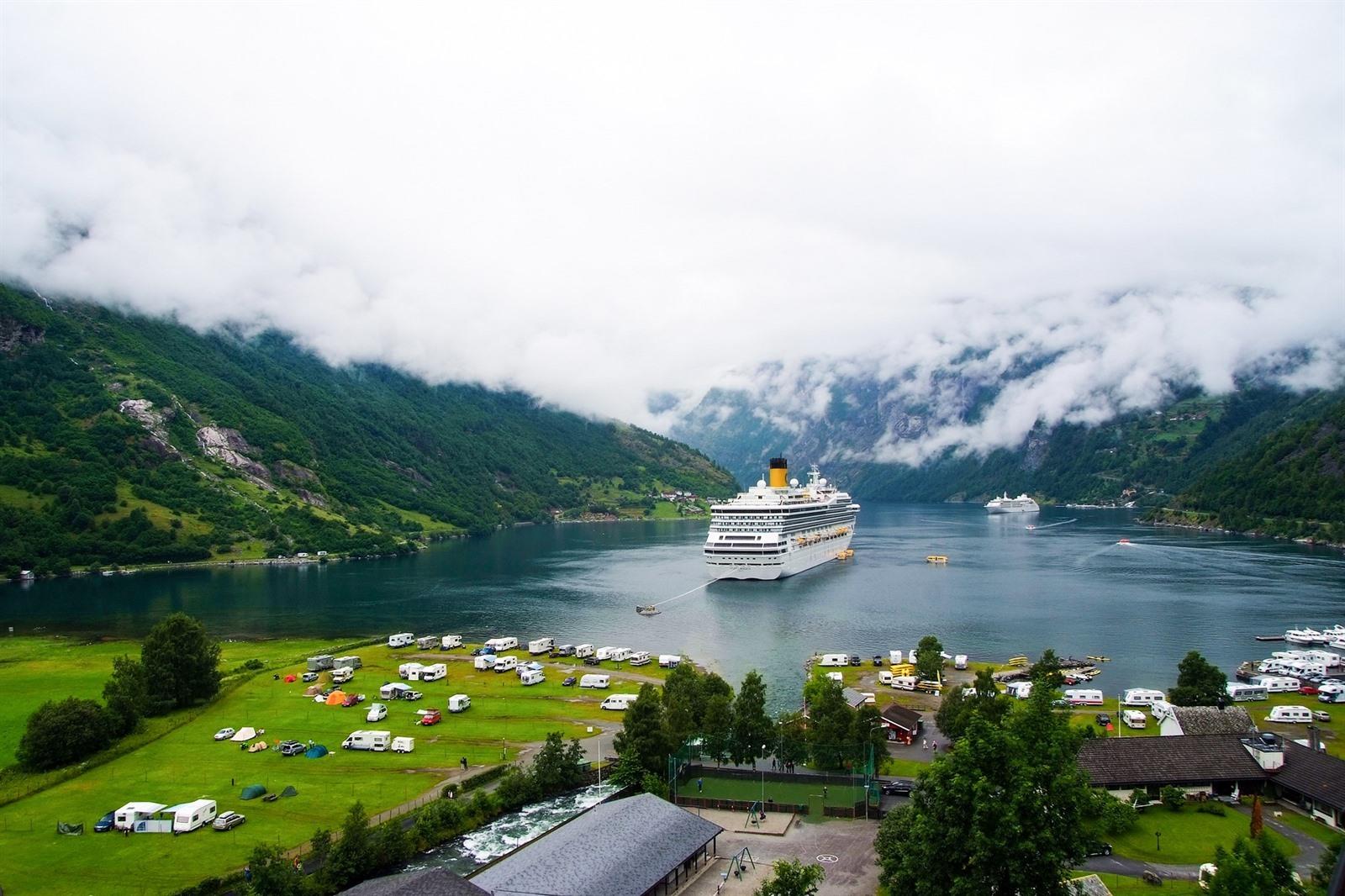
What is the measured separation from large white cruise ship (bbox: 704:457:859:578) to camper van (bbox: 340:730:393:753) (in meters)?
73.7

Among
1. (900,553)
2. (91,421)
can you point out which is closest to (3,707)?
(900,553)

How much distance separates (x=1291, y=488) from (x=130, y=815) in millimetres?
202473

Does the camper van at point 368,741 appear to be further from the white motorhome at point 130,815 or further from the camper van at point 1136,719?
the camper van at point 1136,719

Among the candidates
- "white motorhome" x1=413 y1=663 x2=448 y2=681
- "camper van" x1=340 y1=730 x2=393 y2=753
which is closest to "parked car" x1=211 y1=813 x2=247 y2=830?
"camper van" x1=340 y1=730 x2=393 y2=753

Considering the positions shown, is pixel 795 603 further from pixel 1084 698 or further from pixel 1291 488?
pixel 1291 488

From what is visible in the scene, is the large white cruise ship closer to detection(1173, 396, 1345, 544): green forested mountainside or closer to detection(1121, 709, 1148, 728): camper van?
detection(1121, 709, 1148, 728): camper van

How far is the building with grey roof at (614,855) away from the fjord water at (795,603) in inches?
992

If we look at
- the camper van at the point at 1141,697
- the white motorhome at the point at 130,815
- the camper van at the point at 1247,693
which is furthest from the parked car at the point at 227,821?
the camper van at the point at 1247,693

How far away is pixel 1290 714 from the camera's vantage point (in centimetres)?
4938

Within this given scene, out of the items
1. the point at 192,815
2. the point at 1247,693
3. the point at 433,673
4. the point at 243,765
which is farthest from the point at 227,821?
the point at 1247,693

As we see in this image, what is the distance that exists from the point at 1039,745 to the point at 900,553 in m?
129

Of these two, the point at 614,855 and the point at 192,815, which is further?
the point at 192,815

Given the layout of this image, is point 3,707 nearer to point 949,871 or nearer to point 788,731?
point 788,731

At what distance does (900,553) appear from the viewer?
150750 millimetres
